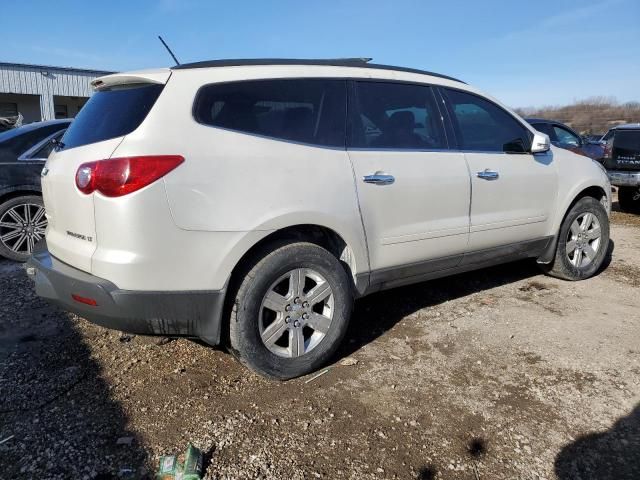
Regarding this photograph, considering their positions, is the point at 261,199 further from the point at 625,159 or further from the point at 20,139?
the point at 625,159

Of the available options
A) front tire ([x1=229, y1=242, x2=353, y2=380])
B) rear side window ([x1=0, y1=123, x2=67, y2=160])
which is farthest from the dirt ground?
rear side window ([x1=0, y1=123, x2=67, y2=160])

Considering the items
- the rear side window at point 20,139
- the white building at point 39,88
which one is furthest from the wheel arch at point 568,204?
the white building at point 39,88

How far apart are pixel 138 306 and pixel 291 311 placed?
33.7 inches

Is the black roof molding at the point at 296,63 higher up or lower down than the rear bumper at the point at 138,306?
higher up

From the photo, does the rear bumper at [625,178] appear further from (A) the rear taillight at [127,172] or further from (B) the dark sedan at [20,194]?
(B) the dark sedan at [20,194]

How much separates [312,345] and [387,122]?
Result: 1562mm

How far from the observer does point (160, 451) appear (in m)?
2.34

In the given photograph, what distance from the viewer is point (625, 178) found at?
350 inches

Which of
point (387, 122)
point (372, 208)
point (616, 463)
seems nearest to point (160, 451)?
point (372, 208)

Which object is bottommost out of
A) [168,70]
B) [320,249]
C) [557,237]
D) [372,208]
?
[557,237]

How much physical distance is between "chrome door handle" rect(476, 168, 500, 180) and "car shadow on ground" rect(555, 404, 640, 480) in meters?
1.88

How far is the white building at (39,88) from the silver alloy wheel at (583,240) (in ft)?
88.4

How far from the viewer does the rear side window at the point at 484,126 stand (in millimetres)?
3795

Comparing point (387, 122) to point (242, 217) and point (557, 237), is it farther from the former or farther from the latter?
point (557, 237)
